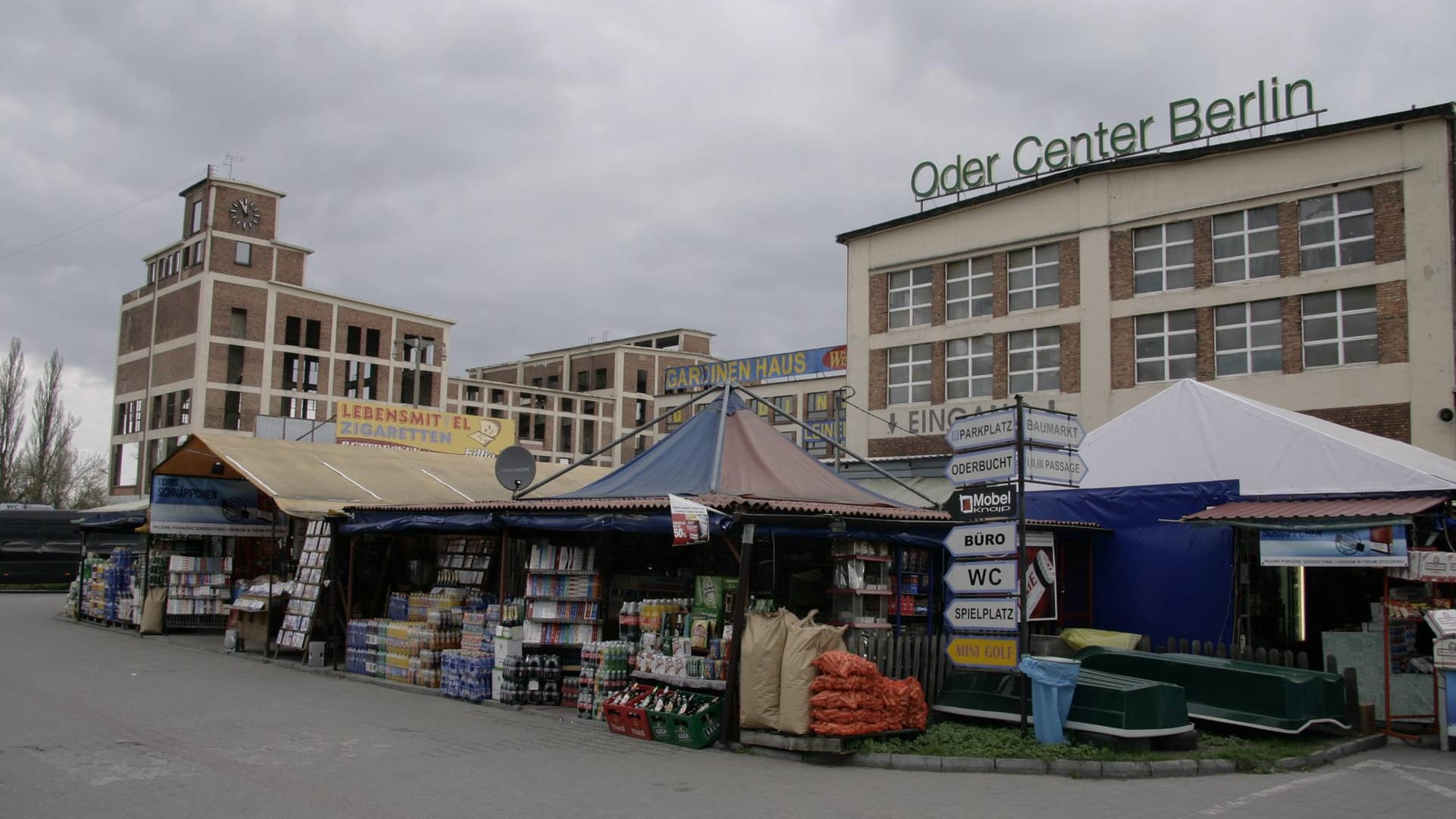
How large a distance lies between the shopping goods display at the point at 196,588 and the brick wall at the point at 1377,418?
25728mm

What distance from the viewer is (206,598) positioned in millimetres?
24609

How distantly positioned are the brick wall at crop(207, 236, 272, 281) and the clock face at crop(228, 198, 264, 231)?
1.21 meters

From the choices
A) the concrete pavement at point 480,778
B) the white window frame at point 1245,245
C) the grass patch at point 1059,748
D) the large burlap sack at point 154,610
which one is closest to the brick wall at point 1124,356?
the white window frame at point 1245,245

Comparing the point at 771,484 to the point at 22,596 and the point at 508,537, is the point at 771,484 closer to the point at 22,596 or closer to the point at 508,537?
the point at 508,537

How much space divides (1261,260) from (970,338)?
8.46 m

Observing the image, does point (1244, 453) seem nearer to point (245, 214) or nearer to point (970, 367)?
Result: point (970, 367)

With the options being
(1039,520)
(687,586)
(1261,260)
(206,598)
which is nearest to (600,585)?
(687,586)

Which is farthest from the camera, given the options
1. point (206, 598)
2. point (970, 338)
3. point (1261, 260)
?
point (970, 338)

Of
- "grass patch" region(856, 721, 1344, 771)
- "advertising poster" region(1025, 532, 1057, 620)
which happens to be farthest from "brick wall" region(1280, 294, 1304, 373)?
"grass patch" region(856, 721, 1344, 771)

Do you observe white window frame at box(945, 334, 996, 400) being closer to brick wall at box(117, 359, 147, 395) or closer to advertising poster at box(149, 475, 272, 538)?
advertising poster at box(149, 475, 272, 538)

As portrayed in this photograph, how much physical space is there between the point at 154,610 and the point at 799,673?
1903 cm

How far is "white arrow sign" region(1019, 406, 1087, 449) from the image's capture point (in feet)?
36.2

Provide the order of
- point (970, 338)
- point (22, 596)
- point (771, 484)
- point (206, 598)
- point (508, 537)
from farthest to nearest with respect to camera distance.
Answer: point (22, 596) → point (970, 338) → point (206, 598) → point (508, 537) → point (771, 484)

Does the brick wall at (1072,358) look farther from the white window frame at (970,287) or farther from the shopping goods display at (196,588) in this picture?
the shopping goods display at (196,588)
